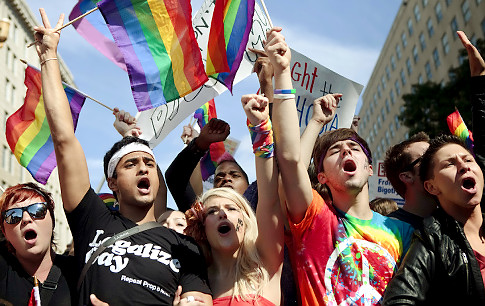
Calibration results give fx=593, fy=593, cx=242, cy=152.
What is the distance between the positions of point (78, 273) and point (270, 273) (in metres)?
1.04

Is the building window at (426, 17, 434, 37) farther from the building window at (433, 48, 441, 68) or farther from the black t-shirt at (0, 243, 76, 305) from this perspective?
the black t-shirt at (0, 243, 76, 305)

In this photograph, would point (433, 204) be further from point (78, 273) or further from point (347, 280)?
point (78, 273)

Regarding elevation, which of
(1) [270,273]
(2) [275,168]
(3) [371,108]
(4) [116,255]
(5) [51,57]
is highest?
(5) [51,57]

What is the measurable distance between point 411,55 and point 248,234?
151 ft

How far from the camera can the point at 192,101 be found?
537 centimetres

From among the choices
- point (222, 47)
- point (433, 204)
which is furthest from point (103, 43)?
point (433, 204)

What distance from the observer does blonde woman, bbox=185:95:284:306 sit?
3180 millimetres

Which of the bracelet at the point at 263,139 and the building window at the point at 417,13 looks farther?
the building window at the point at 417,13

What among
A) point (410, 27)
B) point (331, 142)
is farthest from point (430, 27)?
point (331, 142)

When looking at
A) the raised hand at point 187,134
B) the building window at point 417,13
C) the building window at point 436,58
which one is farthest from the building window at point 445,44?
the raised hand at point 187,134

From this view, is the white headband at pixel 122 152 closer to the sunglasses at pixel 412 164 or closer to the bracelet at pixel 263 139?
the bracelet at pixel 263 139

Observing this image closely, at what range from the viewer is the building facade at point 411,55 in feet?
116

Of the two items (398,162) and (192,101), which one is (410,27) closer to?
(192,101)

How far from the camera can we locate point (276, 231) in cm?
324
